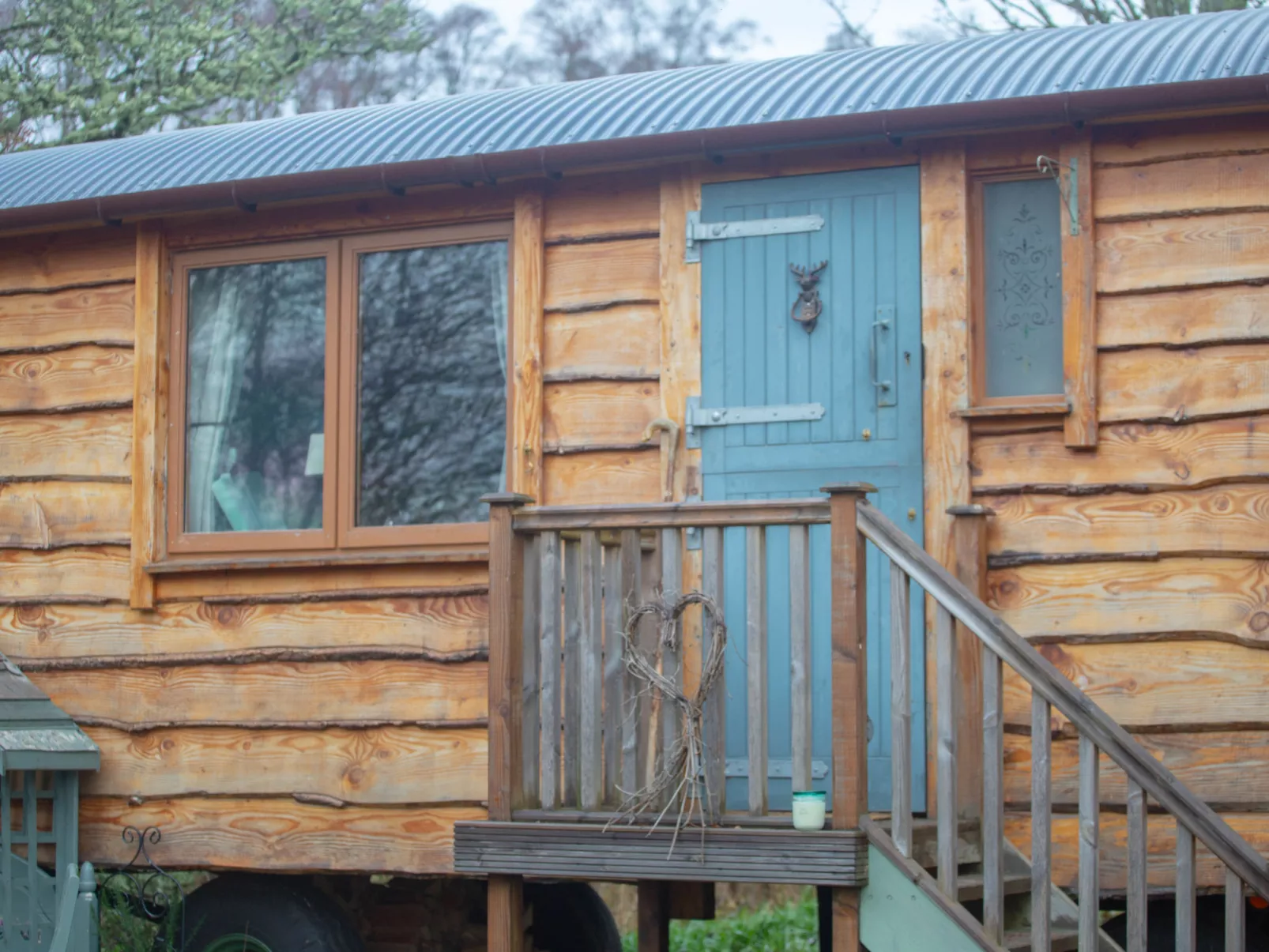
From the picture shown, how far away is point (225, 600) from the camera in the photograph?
24.8 feet

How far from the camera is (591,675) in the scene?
19.1 ft

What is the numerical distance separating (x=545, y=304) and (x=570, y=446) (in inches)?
24.1

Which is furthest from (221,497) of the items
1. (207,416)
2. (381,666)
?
(381,666)

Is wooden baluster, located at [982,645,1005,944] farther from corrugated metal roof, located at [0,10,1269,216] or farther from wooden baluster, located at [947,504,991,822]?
corrugated metal roof, located at [0,10,1269,216]

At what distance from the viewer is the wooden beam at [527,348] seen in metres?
7.14

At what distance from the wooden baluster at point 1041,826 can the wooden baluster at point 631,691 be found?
1.32m

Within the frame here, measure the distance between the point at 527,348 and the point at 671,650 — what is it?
1922mm

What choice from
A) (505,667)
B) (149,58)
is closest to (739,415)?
(505,667)

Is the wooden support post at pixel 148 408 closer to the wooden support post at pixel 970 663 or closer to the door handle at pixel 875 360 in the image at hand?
the door handle at pixel 875 360

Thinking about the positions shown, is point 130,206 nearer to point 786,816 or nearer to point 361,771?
point 361,771

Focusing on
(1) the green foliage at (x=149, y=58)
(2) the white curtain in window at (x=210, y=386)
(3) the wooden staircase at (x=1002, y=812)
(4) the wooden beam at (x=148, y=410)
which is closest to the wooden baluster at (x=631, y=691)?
(3) the wooden staircase at (x=1002, y=812)

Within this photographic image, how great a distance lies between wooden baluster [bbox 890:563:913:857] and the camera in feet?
17.4

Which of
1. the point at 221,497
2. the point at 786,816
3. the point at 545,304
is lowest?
the point at 786,816

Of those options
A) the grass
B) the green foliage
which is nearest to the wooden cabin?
the grass
